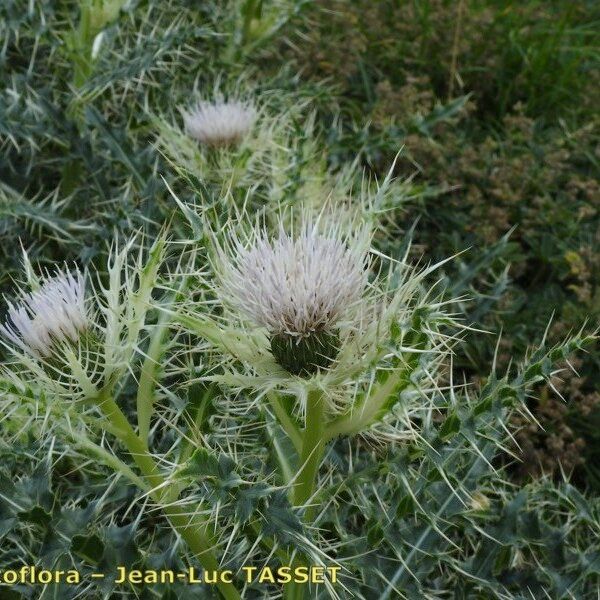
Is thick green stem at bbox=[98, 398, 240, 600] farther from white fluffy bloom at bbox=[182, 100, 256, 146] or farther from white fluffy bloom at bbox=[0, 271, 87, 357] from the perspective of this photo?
white fluffy bloom at bbox=[182, 100, 256, 146]

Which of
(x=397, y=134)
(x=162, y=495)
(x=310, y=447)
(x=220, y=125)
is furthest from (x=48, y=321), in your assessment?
(x=397, y=134)

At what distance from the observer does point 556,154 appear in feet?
10.8

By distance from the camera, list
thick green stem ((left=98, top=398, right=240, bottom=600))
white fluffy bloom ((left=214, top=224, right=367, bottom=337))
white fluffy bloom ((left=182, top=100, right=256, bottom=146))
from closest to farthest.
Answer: white fluffy bloom ((left=214, top=224, right=367, bottom=337)) < thick green stem ((left=98, top=398, right=240, bottom=600)) < white fluffy bloom ((left=182, top=100, right=256, bottom=146))

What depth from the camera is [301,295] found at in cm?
153

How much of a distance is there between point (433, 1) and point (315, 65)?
2.08ft

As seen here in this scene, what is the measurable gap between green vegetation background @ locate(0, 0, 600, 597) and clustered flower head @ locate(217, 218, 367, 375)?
0.82 metres

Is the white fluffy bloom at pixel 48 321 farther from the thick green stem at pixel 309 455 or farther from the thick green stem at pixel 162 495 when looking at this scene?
the thick green stem at pixel 309 455

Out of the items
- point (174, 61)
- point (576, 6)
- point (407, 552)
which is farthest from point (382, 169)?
point (407, 552)

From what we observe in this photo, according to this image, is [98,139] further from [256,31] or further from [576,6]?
[576,6]

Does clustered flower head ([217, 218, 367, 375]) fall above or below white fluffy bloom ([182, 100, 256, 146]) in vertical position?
above

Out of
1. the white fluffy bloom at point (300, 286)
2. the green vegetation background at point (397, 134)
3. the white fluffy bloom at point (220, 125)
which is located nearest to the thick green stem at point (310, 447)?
the white fluffy bloom at point (300, 286)

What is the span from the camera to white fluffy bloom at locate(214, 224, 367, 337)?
5.03ft

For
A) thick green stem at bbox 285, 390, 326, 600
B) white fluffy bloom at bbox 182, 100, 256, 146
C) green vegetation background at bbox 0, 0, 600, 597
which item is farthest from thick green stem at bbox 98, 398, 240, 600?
white fluffy bloom at bbox 182, 100, 256, 146

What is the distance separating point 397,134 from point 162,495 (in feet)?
6.51
